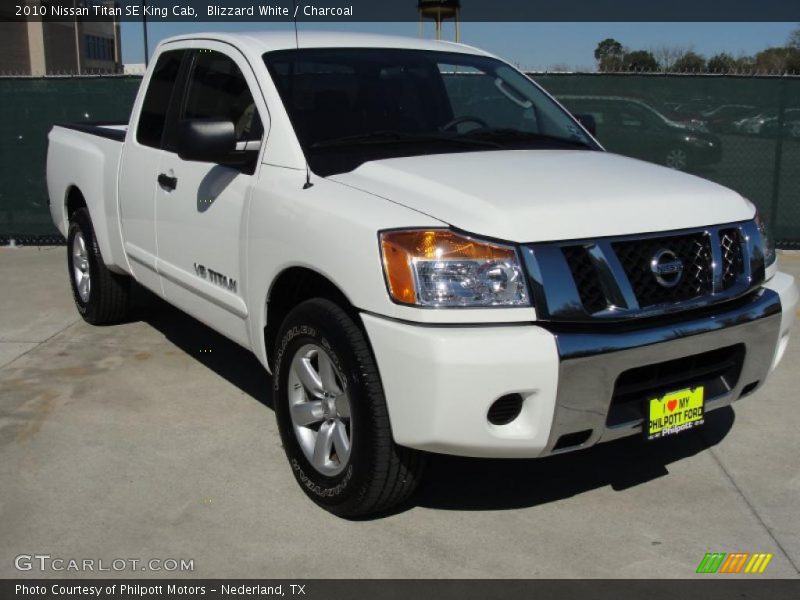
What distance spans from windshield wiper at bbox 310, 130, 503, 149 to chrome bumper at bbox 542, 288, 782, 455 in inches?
53.6

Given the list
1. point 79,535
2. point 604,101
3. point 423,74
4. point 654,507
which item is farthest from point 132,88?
point 654,507

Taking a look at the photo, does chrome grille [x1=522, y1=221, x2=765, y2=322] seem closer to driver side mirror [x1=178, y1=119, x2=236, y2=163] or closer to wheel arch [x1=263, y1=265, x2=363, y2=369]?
wheel arch [x1=263, y1=265, x2=363, y2=369]

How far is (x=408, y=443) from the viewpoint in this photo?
3.21 m

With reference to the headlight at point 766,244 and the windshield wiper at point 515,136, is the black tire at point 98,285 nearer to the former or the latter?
the windshield wiper at point 515,136

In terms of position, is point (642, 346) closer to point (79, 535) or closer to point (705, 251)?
point (705, 251)

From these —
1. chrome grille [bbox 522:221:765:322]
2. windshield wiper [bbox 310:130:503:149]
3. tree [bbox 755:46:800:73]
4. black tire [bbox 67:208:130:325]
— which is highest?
tree [bbox 755:46:800:73]

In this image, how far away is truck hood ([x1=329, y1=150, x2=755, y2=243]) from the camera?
3.23m

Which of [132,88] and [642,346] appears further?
[132,88]

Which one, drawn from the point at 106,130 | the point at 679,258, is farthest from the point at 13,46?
the point at 679,258

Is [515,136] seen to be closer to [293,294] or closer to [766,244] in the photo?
[766,244]

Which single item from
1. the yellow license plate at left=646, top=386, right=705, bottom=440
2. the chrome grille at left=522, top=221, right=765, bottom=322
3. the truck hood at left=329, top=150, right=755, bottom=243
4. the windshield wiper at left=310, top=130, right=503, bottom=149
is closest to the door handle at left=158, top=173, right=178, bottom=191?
the windshield wiper at left=310, top=130, right=503, bottom=149

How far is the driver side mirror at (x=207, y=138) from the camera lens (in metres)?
4.01
